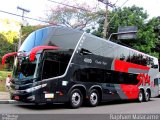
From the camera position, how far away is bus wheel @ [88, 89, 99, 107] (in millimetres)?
16188

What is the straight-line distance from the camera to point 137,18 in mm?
35156

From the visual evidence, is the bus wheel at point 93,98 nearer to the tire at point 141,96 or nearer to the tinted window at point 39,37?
the tinted window at point 39,37

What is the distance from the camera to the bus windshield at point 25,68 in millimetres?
13758

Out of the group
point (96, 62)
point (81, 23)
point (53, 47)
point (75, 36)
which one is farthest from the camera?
point (81, 23)

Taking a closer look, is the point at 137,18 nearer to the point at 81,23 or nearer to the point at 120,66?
the point at 81,23

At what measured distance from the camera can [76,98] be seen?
50.2ft

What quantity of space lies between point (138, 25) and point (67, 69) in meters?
21.4

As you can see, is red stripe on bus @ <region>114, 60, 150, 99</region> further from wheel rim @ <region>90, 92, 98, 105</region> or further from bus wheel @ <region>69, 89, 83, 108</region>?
bus wheel @ <region>69, 89, 83, 108</region>

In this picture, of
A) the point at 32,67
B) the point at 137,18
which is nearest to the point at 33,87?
the point at 32,67

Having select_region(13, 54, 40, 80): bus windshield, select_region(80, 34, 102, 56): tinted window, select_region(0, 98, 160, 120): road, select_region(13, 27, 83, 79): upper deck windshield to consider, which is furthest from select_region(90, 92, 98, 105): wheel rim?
select_region(13, 54, 40, 80): bus windshield

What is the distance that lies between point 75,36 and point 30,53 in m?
2.80

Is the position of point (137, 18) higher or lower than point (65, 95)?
higher

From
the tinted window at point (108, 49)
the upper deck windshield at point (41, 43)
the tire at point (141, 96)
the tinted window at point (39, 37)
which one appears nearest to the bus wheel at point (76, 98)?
the upper deck windshield at point (41, 43)

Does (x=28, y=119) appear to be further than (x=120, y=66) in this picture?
No
